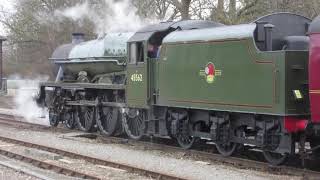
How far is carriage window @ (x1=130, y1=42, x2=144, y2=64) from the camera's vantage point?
13.6 m

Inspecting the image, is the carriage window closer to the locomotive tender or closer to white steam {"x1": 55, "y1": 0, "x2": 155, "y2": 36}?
the locomotive tender

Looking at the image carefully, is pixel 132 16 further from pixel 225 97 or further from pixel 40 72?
pixel 40 72

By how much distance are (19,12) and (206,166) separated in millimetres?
28763

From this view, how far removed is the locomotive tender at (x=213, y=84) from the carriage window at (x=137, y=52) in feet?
0.08

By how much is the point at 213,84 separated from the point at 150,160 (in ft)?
6.22

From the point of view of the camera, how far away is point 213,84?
10906mm

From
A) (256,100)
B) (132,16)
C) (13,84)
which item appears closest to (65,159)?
(256,100)

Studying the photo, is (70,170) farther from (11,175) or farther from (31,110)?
(31,110)

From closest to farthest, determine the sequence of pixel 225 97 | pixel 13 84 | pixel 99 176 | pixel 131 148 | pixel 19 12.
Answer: pixel 99 176
pixel 225 97
pixel 131 148
pixel 19 12
pixel 13 84

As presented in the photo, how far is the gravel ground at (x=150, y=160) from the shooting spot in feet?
30.1

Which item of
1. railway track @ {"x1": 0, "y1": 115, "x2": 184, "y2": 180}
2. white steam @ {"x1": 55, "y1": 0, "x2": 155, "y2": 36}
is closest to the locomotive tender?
railway track @ {"x1": 0, "y1": 115, "x2": 184, "y2": 180}

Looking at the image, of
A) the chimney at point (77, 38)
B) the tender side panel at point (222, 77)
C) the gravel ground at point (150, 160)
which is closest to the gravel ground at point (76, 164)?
the gravel ground at point (150, 160)

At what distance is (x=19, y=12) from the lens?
36.4 metres

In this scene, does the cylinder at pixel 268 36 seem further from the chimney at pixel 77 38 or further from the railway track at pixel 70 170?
the chimney at pixel 77 38
